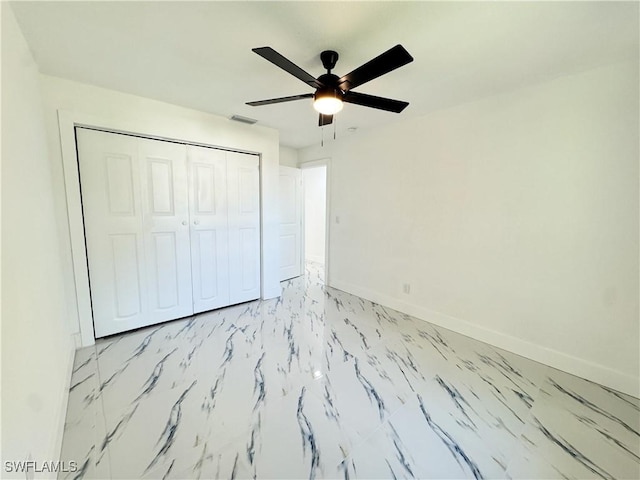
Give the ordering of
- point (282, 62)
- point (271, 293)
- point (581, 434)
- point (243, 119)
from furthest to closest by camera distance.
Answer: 1. point (271, 293)
2. point (243, 119)
3. point (581, 434)
4. point (282, 62)

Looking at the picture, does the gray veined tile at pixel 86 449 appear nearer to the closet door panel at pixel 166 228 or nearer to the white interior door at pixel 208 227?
the closet door panel at pixel 166 228

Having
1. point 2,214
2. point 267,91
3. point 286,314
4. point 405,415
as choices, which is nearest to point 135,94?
point 267,91

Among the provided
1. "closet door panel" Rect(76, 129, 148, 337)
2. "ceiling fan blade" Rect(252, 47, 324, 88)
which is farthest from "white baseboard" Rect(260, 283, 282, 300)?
"ceiling fan blade" Rect(252, 47, 324, 88)

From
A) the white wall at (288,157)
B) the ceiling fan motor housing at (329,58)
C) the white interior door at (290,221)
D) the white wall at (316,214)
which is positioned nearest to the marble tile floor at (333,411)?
the white interior door at (290,221)

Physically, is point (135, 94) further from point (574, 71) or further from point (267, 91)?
point (574, 71)

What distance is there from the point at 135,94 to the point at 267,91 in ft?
3.99

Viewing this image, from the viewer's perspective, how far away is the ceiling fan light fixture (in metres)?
1.61

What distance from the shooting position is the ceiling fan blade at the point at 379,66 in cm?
124

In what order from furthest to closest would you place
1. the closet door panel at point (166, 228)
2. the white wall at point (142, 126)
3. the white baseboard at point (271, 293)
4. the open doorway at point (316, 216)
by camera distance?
the open doorway at point (316, 216) < the white baseboard at point (271, 293) < the closet door panel at point (166, 228) < the white wall at point (142, 126)

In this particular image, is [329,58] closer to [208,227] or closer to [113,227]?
[208,227]

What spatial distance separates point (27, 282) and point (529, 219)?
10.8 ft

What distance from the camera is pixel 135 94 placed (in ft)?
7.74

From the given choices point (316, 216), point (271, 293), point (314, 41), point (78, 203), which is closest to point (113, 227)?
point (78, 203)

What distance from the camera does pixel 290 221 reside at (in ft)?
14.5
